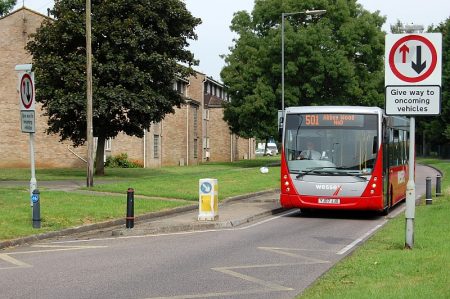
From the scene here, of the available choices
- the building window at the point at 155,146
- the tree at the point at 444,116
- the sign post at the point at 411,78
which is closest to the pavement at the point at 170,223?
the sign post at the point at 411,78

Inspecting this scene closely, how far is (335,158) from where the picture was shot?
54.7ft

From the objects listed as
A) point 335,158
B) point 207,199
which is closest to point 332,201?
point 335,158

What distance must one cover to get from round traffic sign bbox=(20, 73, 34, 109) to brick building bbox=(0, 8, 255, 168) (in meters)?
22.3

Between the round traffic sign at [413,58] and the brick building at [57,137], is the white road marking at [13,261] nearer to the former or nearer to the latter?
the round traffic sign at [413,58]

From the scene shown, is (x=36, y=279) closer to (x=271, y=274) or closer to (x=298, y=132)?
(x=271, y=274)

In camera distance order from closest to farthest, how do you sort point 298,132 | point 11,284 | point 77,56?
point 11,284
point 298,132
point 77,56

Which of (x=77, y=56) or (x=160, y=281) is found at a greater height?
(x=77, y=56)

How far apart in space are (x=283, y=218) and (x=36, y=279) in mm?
9606

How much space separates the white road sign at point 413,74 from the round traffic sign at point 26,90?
7.74 m

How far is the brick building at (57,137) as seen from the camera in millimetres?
44000

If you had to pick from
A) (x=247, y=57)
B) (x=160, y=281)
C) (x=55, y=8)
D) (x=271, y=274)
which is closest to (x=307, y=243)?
(x=271, y=274)

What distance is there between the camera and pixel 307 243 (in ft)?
39.8

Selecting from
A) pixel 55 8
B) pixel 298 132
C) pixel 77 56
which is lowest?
pixel 298 132

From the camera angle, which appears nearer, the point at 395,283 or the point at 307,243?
the point at 395,283
